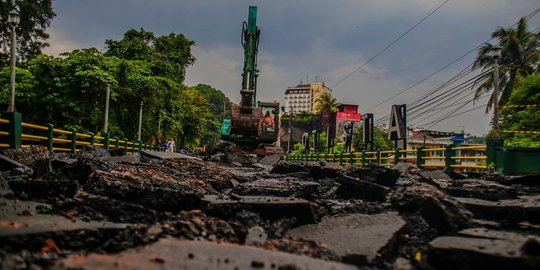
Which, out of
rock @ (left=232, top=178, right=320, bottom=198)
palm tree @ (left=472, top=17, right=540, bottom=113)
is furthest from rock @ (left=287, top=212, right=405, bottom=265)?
palm tree @ (left=472, top=17, right=540, bottom=113)

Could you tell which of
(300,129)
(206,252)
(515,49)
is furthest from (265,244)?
(300,129)

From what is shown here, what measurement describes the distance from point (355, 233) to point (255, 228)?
0.81m

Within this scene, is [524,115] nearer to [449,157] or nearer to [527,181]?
[449,157]

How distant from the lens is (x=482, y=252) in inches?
88.8

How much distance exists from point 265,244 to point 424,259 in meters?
1.05

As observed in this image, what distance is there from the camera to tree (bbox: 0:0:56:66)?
24.5 metres

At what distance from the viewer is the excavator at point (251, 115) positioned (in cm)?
2144

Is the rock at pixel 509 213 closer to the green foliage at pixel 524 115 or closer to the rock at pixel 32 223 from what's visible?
the rock at pixel 32 223

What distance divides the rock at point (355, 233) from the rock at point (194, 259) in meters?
0.42

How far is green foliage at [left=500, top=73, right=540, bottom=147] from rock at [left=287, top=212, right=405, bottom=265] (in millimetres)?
25045

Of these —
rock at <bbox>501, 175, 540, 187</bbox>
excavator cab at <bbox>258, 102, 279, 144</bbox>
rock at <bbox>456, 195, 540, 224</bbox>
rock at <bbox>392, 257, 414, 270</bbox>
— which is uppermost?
excavator cab at <bbox>258, 102, 279, 144</bbox>

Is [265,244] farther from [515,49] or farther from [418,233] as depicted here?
[515,49]

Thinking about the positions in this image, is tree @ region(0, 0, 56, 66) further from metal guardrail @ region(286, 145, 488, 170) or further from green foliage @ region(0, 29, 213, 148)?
metal guardrail @ region(286, 145, 488, 170)

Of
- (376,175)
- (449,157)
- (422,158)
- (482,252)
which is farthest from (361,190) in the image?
(422,158)
